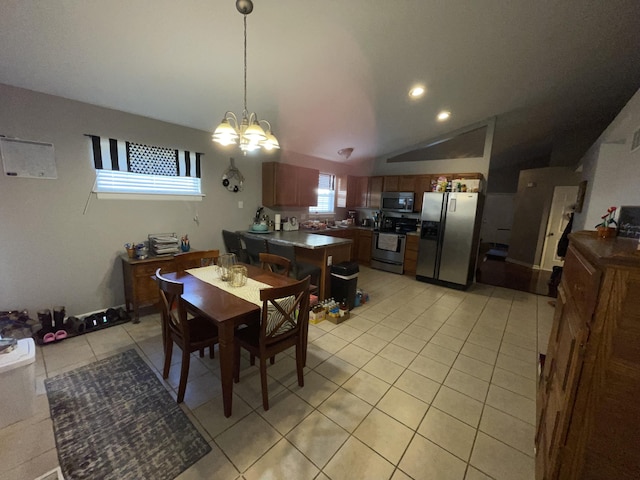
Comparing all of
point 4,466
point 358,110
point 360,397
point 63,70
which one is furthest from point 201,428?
point 358,110

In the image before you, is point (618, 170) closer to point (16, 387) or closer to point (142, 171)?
point (142, 171)

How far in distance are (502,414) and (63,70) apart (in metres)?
4.52

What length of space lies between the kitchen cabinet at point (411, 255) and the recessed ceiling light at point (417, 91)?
2.60m

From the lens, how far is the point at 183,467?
1409 mm

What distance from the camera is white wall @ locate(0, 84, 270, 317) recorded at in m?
2.41

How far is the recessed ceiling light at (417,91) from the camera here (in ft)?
10.3

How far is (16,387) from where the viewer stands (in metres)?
1.64

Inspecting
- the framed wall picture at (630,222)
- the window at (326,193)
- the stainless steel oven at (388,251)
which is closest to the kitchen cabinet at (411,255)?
the stainless steel oven at (388,251)

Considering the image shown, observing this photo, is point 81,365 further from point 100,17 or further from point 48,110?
point 100,17

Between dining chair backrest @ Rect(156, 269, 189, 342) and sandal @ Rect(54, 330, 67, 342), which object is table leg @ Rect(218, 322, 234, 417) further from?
sandal @ Rect(54, 330, 67, 342)

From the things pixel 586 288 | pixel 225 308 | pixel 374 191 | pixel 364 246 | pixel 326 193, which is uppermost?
pixel 374 191

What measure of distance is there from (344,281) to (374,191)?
3.33 metres

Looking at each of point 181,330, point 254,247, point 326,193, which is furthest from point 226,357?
point 326,193

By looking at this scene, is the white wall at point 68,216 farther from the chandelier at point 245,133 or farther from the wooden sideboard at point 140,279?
the chandelier at point 245,133
